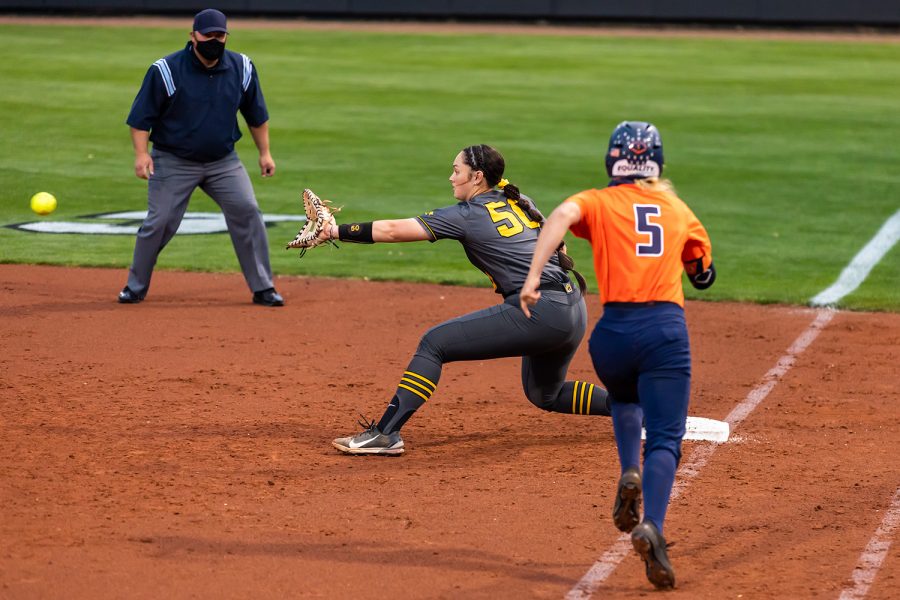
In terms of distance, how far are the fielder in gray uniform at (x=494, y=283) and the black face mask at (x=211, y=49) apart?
3487 mm

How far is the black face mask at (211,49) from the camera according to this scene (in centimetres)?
986

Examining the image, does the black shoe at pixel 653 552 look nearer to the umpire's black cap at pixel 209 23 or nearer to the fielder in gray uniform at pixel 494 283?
the fielder in gray uniform at pixel 494 283

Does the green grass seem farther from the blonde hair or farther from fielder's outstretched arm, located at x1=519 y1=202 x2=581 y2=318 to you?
fielder's outstretched arm, located at x1=519 y1=202 x2=581 y2=318

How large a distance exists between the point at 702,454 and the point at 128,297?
17.0ft

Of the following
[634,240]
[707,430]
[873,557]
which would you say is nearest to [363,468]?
[707,430]

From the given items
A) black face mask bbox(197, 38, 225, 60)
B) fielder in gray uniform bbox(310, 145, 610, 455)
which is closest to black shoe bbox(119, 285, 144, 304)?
black face mask bbox(197, 38, 225, 60)

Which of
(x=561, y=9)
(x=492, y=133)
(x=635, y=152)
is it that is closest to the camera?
(x=635, y=152)

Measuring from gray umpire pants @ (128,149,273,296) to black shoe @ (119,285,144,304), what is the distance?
0.11 ft

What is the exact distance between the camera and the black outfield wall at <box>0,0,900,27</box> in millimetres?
35000

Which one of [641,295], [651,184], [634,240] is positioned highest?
[651,184]

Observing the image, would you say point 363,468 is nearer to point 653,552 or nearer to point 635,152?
point 653,552

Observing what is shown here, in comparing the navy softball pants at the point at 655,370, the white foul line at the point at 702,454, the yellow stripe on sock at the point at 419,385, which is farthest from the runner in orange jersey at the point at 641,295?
the yellow stripe on sock at the point at 419,385

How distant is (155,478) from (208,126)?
13.9ft

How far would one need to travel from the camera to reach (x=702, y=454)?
716cm
